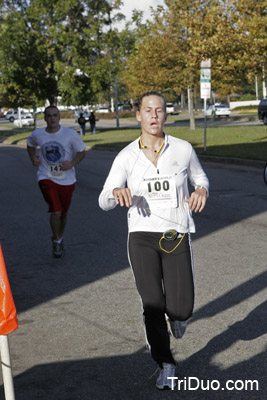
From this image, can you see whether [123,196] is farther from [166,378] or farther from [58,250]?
[58,250]

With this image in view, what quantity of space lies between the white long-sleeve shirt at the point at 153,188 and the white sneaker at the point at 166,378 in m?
0.87

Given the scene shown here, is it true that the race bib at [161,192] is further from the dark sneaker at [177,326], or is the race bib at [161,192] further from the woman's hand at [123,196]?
the dark sneaker at [177,326]

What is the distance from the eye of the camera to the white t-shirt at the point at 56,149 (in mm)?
8789

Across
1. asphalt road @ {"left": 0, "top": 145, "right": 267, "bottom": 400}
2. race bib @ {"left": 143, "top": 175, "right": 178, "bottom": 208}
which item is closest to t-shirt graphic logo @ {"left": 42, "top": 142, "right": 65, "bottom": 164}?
asphalt road @ {"left": 0, "top": 145, "right": 267, "bottom": 400}

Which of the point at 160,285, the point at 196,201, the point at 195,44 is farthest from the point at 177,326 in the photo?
the point at 195,44

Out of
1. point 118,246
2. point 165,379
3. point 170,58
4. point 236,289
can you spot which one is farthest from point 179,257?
point 170,58

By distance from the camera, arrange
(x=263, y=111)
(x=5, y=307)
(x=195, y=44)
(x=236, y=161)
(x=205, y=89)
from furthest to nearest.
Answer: (x=263, y=111) → (x=195, y=44) → (x=205, y=89) → (x=236, y=161) → (x=5, y=307)

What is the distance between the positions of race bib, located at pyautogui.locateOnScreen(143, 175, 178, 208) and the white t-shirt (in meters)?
4.33

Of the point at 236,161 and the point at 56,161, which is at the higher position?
the point at 56,161

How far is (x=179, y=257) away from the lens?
458cm

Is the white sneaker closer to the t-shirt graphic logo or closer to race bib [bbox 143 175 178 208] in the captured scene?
race bib [bbox 143 175 178 208]

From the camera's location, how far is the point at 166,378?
444 centimetres

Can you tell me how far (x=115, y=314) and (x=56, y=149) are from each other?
3.14 metres

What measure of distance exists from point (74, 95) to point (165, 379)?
142ft
